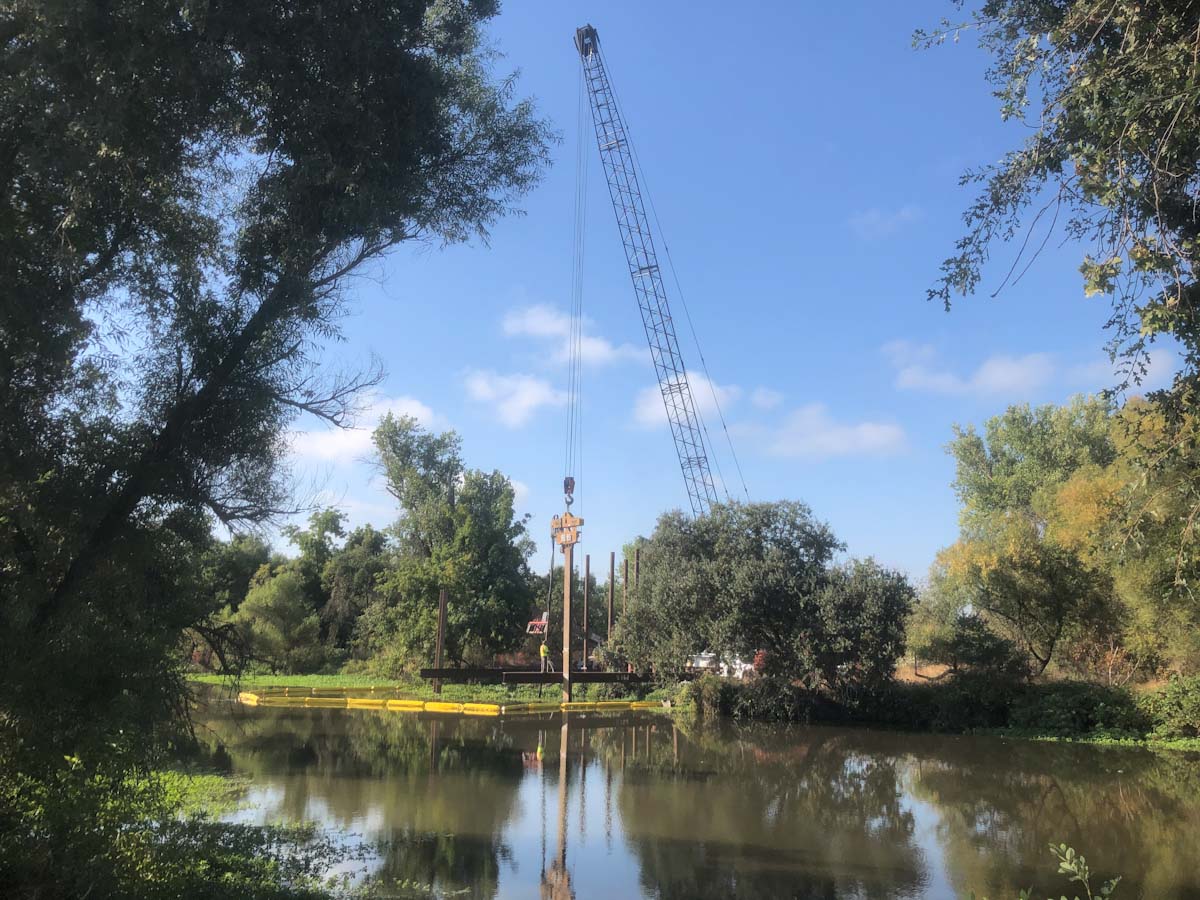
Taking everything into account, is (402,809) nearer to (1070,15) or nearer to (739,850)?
(739,850)

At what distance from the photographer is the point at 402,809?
33.6ft

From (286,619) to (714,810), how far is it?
102 feet

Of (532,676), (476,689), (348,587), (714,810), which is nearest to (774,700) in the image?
(532,676)

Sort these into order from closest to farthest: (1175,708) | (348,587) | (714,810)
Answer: (714,810), (1175,708), (348,587)

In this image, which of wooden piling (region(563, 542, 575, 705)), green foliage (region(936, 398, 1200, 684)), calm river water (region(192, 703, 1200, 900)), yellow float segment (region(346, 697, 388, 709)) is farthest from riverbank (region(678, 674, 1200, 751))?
yellow float segment (region(346, 697, 388, 709))

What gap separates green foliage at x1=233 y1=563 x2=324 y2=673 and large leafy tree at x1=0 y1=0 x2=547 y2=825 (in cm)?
3060

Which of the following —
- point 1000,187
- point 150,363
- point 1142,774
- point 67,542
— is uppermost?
point 1000,187

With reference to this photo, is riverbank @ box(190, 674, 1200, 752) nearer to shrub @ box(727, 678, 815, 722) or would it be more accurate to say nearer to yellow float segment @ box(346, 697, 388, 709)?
shrub @ box(727, 678, 815, 722)

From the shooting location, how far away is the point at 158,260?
270 inches

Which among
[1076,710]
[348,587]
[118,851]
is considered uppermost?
[348,587]

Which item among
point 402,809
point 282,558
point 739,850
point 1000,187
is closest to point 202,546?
point 402,809

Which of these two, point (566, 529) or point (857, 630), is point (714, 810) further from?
point (566, 529)

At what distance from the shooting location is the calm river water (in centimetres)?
789

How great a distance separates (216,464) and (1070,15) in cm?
722
